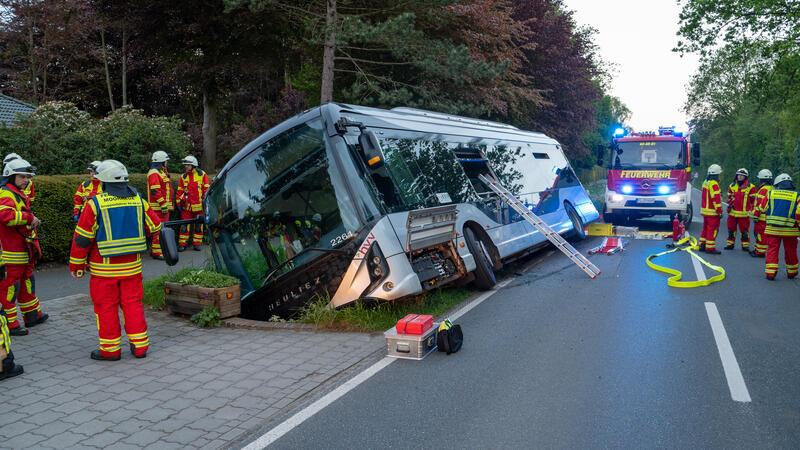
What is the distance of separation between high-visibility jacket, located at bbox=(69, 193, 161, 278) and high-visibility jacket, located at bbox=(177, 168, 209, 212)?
6.84m

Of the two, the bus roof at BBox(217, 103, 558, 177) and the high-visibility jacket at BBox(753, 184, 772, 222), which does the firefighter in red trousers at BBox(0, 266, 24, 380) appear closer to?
the bus roof at BBox(217, 103, 558, 177)

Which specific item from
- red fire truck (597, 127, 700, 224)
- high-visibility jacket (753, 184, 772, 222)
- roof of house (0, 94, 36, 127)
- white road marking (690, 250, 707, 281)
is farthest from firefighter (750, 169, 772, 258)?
roof of house (0, 94, 36, 127)

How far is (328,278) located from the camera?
676 cm

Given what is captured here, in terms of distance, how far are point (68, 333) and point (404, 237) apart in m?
3.86

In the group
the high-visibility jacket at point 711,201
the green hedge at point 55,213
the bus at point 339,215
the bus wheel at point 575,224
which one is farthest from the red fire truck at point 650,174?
the green hedge at point 55,213

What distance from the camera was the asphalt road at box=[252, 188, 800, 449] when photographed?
4.12m

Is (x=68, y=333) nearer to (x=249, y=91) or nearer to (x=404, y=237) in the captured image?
(x=404, y=237)

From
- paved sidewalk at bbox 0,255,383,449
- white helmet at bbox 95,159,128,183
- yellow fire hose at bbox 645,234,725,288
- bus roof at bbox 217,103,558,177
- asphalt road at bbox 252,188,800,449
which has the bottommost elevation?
yellow fire hose at bbox 645,234,725,288

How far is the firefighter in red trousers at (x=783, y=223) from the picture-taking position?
9.59m

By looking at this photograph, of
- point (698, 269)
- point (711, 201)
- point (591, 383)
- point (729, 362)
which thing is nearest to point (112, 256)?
point (591, 383)

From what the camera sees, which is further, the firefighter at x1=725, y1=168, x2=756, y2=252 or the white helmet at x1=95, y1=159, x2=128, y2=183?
the firefighter at x1=725, y1=168, x2=756, y2=252

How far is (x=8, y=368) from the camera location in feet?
17.4

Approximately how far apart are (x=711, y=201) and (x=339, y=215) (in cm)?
903

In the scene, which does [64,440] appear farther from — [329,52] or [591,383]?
[329,52]
